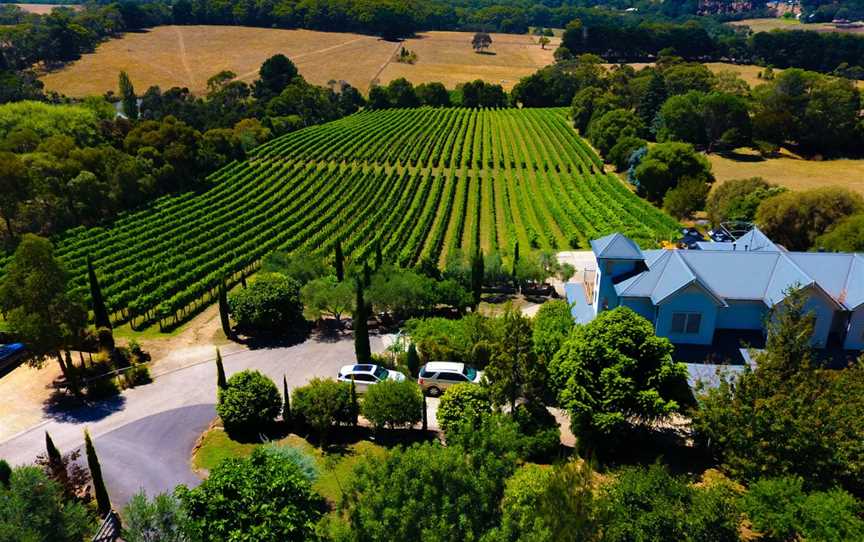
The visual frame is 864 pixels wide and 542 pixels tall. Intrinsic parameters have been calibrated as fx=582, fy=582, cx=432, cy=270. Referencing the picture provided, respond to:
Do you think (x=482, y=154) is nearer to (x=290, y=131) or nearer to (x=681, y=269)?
(x=290, y=131)

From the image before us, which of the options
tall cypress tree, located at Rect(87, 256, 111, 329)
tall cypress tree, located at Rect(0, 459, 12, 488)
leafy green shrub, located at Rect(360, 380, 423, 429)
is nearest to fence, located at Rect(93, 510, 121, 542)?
tall cypress tree, located at Rect(0, 459, 12, 488)

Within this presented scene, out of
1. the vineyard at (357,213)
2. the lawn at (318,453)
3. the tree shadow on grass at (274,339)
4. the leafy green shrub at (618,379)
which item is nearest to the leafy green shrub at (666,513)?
the leafy green shrub at (618,379)

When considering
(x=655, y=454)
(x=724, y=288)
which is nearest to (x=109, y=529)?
(x=655, y=454)

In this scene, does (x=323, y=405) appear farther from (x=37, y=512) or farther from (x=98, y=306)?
(x=98, y=306)

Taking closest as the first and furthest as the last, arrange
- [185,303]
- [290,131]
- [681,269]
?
[681,269]
[185,303]
[290,131]

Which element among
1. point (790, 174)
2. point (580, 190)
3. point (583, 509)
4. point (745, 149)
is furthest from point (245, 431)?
point (745, 149)
